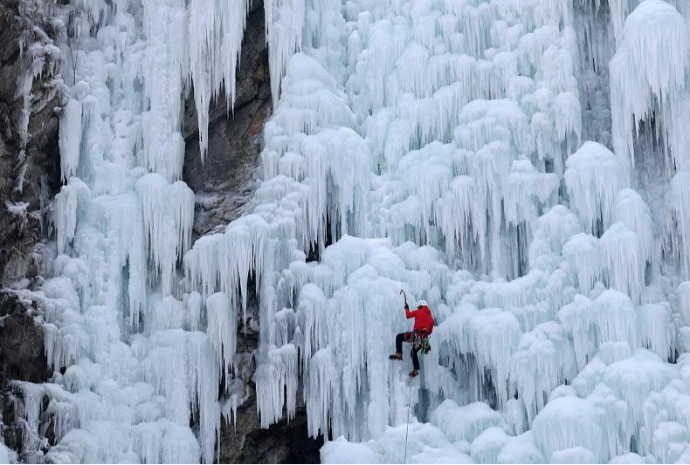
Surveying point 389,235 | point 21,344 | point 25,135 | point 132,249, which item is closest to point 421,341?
point 389,235

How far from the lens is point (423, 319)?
1366 centimetres

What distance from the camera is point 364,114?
15781mm

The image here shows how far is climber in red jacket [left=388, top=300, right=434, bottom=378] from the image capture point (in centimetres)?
1366

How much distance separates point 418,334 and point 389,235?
170 cm

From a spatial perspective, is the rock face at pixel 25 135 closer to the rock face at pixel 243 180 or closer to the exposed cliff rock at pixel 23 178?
the exposed cliff rock at pixel 23 178

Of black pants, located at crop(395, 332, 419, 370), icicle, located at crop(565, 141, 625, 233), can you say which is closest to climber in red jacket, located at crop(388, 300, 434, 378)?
black pants, located at crop(395, 332, 419, 370)

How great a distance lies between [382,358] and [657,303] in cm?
337

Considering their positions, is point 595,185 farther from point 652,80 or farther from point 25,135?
point 25,135

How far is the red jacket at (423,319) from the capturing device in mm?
13648

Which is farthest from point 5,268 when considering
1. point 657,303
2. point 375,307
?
point 657,303

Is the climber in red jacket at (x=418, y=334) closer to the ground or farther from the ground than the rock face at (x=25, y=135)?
closer to the ground

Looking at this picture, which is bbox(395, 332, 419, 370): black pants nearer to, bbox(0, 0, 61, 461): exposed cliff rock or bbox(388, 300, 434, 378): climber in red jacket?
bbox(388, 300, 434, 378): climber in red jacket

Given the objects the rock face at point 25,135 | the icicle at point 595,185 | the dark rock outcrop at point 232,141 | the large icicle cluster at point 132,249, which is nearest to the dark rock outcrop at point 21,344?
the large icicle cluster at point 132,249

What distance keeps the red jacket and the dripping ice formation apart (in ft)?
1.56
